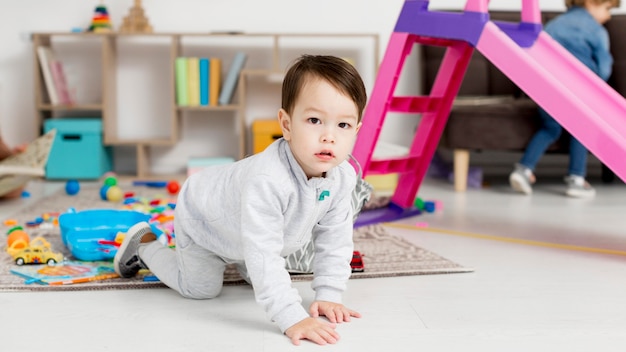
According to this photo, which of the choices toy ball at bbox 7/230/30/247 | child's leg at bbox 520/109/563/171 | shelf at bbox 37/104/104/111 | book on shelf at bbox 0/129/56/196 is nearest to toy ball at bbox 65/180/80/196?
book on shelf at bbox 0/129/56/196

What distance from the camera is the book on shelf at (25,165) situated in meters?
2.87

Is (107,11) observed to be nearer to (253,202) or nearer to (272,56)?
(272,56)

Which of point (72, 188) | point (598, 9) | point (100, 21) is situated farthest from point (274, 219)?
point (100, 21)

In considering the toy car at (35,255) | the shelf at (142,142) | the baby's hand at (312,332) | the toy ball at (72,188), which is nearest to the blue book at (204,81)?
the shelf at (142,142)

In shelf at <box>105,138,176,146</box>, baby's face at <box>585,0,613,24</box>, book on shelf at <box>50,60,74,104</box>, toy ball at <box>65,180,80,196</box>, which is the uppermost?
baby's face at <box>585,0,613,24</box>

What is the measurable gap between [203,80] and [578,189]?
1.94 m

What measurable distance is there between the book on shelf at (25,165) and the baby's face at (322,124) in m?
1.81

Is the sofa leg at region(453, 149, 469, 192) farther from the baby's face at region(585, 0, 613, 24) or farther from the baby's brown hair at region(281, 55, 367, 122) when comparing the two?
the baby's brown hair at region(281, 55, 367, 122)

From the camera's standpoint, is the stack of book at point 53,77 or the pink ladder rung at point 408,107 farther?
the stack of book at point 53,77

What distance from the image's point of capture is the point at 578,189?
339cm

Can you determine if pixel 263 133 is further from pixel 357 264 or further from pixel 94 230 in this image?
pixel 357 264

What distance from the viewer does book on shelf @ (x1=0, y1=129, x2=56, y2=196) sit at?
2.87 metres

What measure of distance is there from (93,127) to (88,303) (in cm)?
227

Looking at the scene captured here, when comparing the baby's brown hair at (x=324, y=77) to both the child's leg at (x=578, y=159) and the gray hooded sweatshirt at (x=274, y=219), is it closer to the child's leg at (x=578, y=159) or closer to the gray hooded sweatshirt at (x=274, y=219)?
the gray hooded sweatshirt at (x=274, y=219)
